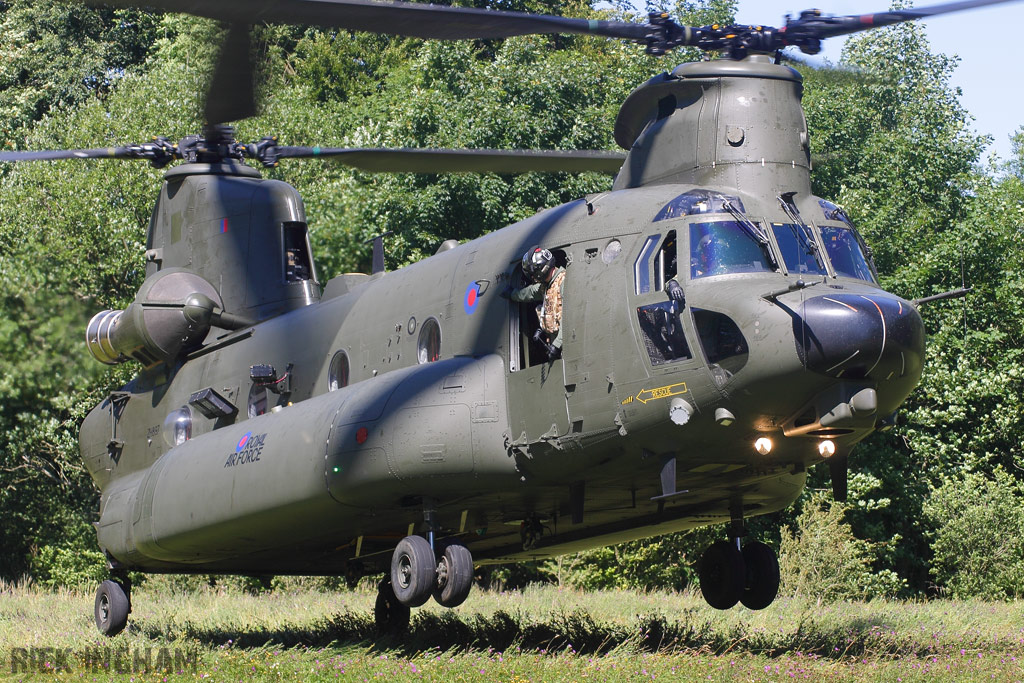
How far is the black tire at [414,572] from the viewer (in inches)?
444

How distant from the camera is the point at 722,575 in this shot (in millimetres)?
12961

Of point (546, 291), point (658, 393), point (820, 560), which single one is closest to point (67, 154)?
point (546, 291)

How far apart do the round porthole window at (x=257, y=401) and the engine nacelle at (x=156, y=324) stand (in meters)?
1.88

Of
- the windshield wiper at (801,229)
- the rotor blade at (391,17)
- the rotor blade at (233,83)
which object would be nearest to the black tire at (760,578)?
the windshield wiper at (801,229)

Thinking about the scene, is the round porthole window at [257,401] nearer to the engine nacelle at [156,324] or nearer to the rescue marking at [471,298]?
the engine nacelle at [156,324]

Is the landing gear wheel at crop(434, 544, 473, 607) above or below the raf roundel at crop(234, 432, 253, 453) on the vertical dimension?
below

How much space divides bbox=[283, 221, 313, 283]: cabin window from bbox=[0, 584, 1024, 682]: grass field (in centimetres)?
463

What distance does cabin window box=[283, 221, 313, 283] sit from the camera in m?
16.9

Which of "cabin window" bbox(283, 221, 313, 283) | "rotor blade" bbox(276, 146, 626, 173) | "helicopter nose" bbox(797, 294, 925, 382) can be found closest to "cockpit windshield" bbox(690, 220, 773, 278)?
"helicopter nose" bbox(797, 294, 925, 382)

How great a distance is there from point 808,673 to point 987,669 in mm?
1803

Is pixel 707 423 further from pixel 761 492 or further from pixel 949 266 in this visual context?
pixel 949 266

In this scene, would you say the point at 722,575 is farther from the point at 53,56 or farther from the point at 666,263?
the point at 53,56

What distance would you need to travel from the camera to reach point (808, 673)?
36.1ft

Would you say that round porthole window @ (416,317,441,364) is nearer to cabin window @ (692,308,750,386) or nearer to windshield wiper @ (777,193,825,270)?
cabin window @ (692,308,750,386)
